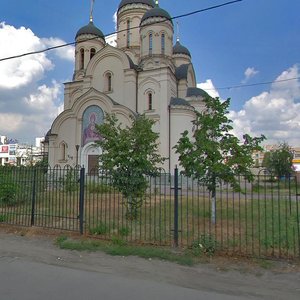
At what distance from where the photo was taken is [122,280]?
5.12 metres

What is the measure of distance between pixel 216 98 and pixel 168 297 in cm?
693

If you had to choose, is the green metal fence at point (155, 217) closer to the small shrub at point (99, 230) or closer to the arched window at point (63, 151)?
the small shrub at point (99, 230)

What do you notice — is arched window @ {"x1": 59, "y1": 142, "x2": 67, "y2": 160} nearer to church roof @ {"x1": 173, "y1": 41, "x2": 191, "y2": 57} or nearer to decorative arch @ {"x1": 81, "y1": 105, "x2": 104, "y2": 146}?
decorative arch @ {"x1": 81, "y1": 105, "x2": 104, "y2": 146}

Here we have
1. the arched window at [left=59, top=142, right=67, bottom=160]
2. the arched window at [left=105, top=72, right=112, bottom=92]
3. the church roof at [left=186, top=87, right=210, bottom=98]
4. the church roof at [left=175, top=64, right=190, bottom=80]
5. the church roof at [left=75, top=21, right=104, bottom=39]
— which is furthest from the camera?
the church roof at [left=75, top=21, right=104, bottom=39]

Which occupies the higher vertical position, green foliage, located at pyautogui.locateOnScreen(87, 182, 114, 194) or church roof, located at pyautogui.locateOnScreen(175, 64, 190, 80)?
church roof, located at pyautogui.locateOnScreen(175, 64, 190, 80)

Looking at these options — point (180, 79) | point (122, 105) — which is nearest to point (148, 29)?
point (180, 79)

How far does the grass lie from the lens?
6379 mm

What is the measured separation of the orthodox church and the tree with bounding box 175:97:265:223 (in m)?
21.4

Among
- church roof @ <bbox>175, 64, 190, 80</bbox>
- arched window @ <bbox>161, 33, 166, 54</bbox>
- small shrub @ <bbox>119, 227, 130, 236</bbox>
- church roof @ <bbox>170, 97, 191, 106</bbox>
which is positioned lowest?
small shrub @ <bbox>119, 227, 130, 236</bbox>

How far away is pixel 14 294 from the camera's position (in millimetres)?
4375

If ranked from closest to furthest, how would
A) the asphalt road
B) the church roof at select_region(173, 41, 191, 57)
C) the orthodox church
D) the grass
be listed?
the asphalt road, the grass, the orthodox church, the church roof at select_region(173, 41, 191, 57)

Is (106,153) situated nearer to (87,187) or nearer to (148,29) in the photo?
(87,187)

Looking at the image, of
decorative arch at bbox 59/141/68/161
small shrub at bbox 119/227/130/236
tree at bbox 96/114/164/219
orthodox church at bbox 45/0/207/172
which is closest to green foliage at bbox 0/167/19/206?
tree at bbox 96/114/164/219

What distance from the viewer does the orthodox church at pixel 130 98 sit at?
105 feet
